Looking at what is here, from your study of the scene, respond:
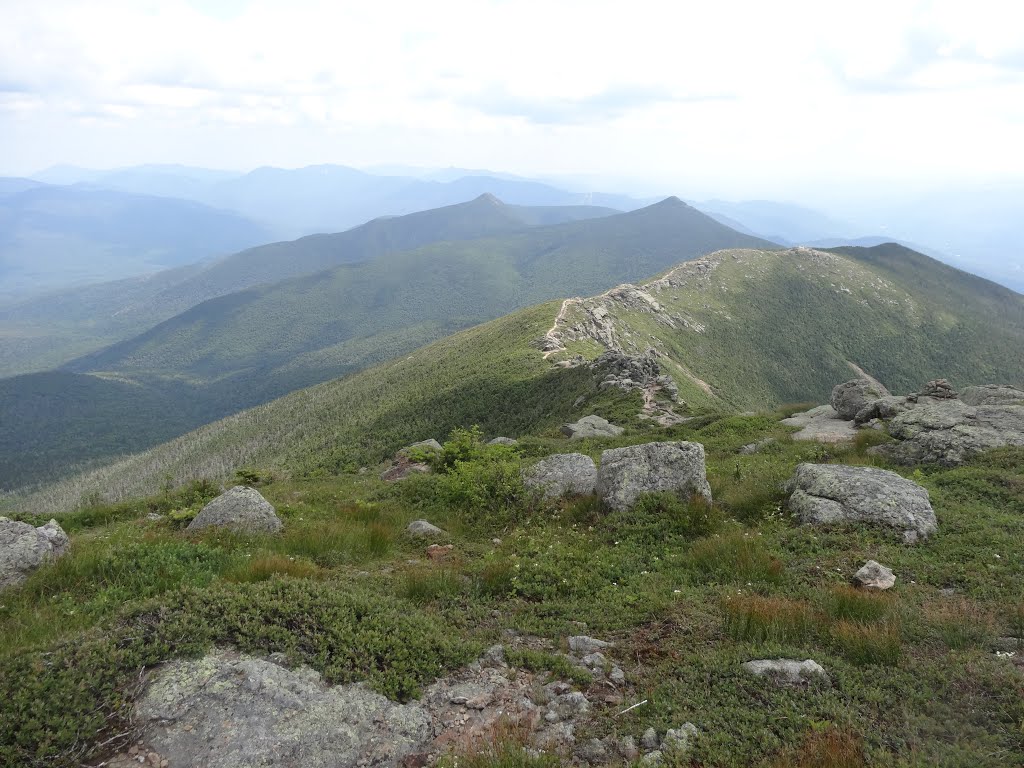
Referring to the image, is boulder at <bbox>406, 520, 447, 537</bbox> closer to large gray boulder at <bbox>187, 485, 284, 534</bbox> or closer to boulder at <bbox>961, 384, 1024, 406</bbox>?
large gray boulder at <bbox>187, 485, 284, 534</bbox>

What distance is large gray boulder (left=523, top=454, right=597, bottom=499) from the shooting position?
15.3 meters

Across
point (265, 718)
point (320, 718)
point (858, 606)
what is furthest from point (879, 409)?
point (265, 718)

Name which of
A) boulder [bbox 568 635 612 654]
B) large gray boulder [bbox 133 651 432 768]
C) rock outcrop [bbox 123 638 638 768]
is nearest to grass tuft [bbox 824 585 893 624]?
boulder [bbox 568 635 612 654]

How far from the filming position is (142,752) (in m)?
5.28

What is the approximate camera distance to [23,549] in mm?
9930

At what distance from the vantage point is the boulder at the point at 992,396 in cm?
2572

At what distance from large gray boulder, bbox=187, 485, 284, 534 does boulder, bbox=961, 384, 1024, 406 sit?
32.0 metres

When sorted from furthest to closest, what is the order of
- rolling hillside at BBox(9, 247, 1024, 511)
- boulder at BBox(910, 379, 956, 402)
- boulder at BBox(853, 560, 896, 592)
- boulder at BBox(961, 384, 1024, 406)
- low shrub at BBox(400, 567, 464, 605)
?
rolling hillside at BBox(9, 247, 1024, 511)
boulder at BBox(910, 379, 956, 402)
boulder at BBox(961, 384, 1024, 406)
low shrub at BBox(400, 567, 464, 605)
boulder at BBox(853, 560, 896, 592)

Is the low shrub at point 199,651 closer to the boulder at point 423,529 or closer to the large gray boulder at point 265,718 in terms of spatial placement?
the large gray boulder at point 265,718

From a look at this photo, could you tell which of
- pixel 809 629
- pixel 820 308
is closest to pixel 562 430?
pixel 809 629

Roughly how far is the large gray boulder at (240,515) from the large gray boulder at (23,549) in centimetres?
274

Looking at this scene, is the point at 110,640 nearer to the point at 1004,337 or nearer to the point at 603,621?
the point at 603,621

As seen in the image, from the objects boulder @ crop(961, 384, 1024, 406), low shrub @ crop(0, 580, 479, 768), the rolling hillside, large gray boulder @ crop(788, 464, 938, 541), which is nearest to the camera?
low shrub @ crop(0, 580, 479, 768)

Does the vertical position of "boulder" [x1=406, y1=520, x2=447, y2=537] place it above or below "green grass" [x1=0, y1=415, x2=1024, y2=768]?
below
